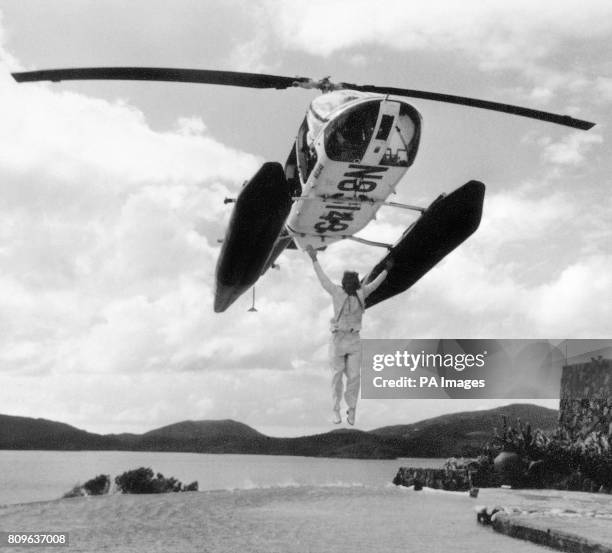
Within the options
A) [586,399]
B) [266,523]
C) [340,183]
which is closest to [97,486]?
[266,523]

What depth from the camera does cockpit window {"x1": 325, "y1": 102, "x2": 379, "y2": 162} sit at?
956cm

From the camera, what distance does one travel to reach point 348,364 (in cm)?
881

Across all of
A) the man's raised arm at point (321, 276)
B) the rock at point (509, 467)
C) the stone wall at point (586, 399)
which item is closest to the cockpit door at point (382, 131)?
the man's raised arm at point (321, 276)

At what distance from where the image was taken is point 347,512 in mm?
35125

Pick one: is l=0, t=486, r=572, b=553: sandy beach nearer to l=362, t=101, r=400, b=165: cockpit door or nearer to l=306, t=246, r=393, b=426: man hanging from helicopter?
l=306, t=246, r=393, b=426: man hanging from helicopter

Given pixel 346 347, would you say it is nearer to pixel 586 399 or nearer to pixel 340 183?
pixel 340 183

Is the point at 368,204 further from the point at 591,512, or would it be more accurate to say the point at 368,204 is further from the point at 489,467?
the point at 489,467

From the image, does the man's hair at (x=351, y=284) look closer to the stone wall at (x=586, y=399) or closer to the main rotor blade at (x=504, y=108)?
the main rotor blade at (x=504, y=108)

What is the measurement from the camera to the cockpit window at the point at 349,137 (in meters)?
9.56

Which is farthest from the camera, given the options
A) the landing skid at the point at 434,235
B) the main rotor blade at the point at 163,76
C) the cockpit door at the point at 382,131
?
the landing skid at the point at 434,235

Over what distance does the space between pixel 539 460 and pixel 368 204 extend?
2230 cm

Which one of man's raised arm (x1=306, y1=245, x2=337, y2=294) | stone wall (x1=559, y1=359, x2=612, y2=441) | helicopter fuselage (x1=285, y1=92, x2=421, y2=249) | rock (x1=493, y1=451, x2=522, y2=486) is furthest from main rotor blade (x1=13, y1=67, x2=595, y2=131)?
stone wall (x1=559, y1=359, x2=612, y2=441)

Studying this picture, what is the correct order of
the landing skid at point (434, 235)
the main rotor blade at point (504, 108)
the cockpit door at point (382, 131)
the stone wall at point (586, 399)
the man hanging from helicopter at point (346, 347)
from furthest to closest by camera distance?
the stone wall at point (586, 399)
the main rotor blade at point (504, 108)
the landing skid at point (434, 235)
the cockpit door at point (382, 131)
the man hanging from helicopter at point (346, 347)

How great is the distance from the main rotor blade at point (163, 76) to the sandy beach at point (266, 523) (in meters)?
10.6
